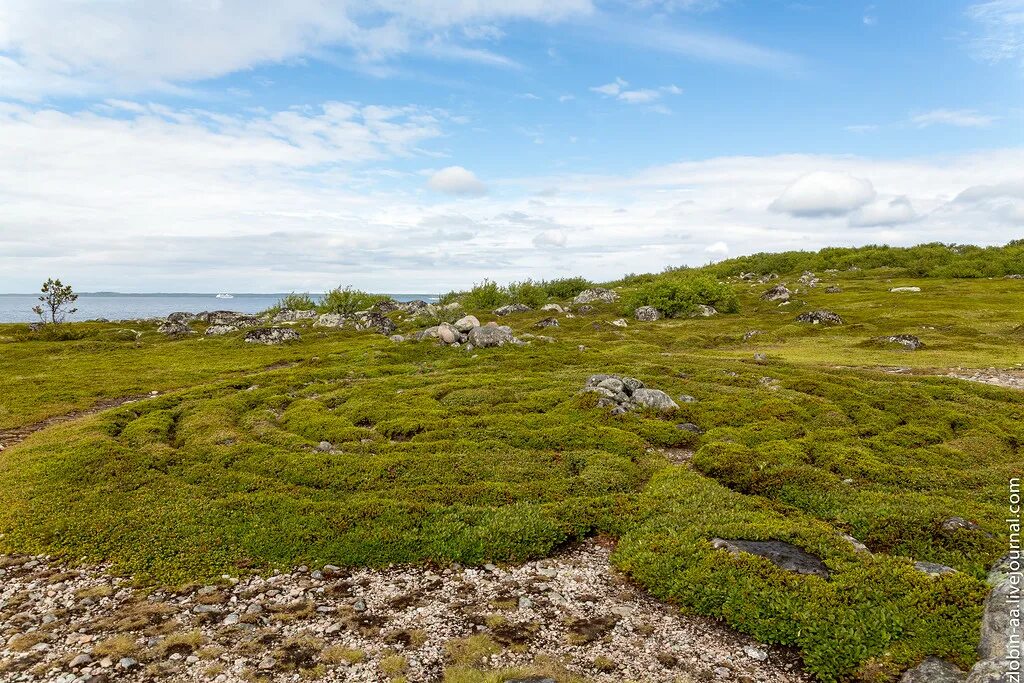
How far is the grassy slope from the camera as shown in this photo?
40.4 feet

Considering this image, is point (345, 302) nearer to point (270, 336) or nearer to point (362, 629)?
point (270, 336)

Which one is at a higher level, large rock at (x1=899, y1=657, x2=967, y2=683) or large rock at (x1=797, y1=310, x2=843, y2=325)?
large rock at (x1=797, y1=310, x2=843, y2=325)

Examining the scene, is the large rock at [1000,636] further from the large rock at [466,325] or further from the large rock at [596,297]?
the large rock at [596,297]

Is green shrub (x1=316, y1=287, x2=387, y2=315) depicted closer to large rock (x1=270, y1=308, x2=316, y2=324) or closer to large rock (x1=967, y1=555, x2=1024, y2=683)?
large rock (x1=270, y1=308, x2=316, y2=324)

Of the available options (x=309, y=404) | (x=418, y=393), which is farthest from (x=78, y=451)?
(x=418, y=393)

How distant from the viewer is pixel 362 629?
11953 mm

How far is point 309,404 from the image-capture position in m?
30.6

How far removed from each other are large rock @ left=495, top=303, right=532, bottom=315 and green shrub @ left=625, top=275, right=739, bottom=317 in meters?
17.7

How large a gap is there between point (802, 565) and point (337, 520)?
12878 millimetres

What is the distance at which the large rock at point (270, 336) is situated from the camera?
6631 cm

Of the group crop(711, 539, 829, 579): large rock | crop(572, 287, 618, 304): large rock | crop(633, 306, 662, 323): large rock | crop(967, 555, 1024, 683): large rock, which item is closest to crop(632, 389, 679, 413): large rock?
crop(711, 539, 829, 579): large rock

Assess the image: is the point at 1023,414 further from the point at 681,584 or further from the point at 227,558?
the point at 227,558

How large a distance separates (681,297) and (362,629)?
8379 centimetres

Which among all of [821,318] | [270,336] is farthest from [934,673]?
[270,336]
